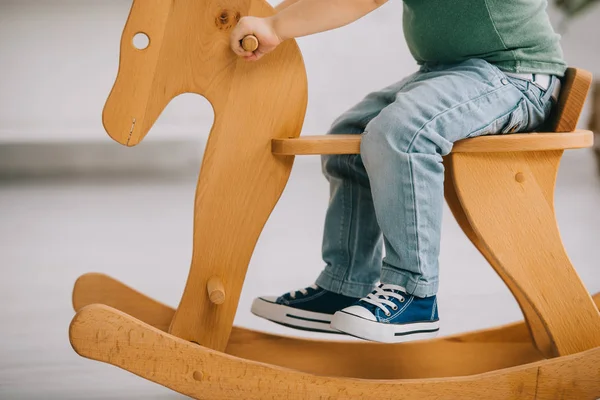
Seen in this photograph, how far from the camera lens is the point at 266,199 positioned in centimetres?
104

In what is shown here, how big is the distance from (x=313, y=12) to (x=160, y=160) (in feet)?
7.96

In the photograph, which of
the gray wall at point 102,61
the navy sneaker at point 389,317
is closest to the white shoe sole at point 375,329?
the navy sneaker at point 389,317

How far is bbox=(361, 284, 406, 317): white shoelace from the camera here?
98 cm

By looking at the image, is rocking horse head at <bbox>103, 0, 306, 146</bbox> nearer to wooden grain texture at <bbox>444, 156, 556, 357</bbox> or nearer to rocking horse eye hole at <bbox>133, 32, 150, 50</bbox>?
rocking horse eye hole at <bbox>133, 32, 150, 50</bbox>

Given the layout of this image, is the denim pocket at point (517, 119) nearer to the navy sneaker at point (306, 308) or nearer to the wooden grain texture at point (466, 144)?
the wooden grain texture at point (466, 144)

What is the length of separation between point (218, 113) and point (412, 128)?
9.8 inches

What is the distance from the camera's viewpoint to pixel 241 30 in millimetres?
966

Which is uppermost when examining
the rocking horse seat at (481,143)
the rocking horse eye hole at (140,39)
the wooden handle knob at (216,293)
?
the rocking horse eye hole at (140,39)

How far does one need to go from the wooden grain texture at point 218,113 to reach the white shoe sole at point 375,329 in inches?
6.1

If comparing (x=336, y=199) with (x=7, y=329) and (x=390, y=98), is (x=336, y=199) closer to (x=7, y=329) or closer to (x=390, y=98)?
(x=390, y=98)

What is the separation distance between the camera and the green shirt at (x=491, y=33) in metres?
1.05

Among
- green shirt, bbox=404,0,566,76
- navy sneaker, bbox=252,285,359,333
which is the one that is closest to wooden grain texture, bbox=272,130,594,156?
green shirt, bbox=404,0,566,76

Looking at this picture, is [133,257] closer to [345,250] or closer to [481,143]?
[345,250]

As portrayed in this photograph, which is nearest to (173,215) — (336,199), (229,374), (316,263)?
(316,263)
